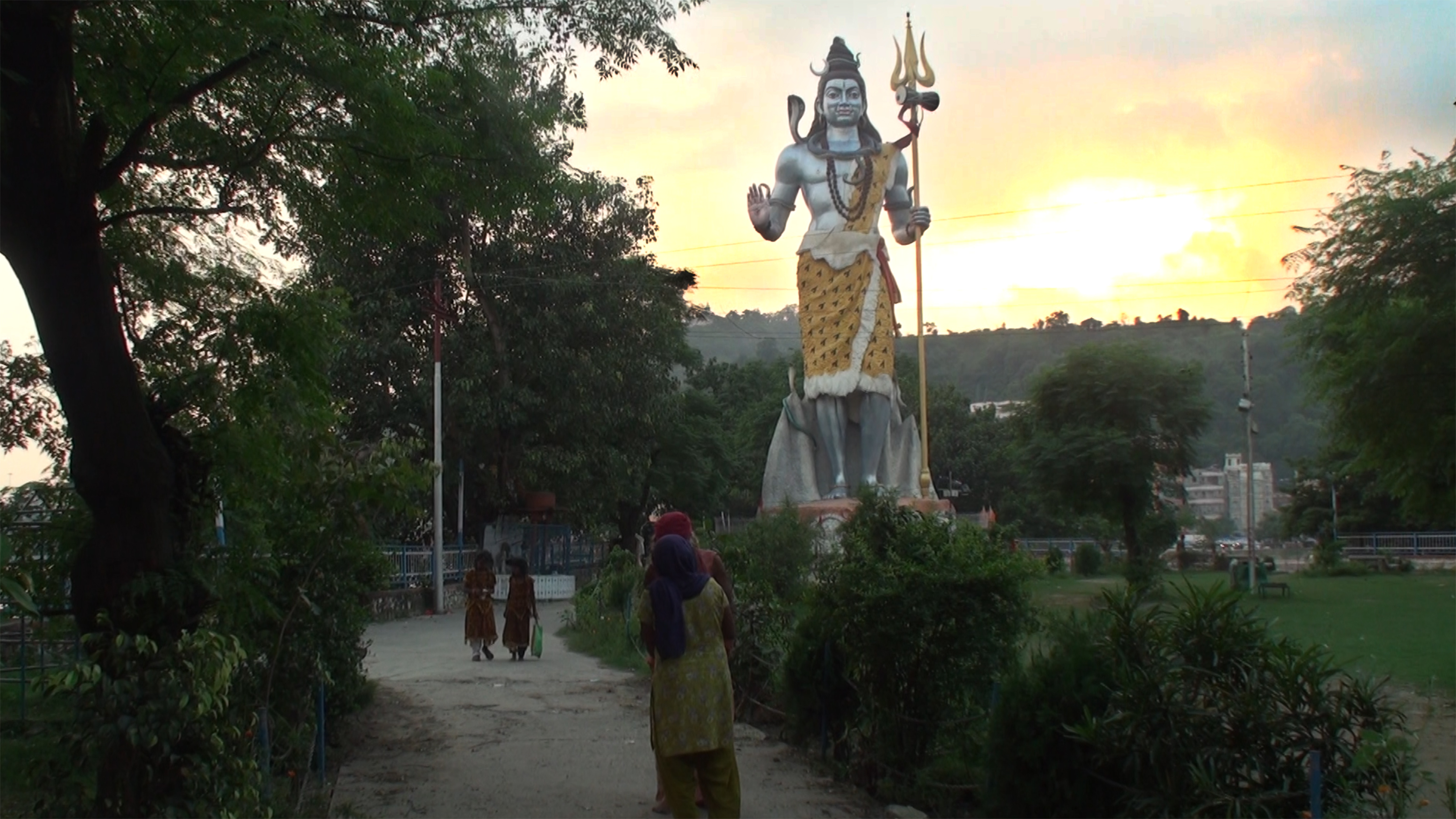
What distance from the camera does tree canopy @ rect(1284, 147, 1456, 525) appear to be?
11.8m

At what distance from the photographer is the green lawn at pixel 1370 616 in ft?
40.1

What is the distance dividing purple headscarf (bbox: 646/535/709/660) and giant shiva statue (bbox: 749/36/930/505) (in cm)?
1165

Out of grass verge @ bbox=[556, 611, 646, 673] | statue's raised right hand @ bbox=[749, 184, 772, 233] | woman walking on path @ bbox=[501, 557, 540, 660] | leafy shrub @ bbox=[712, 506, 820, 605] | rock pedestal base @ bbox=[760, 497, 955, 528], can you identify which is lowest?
grass verge @ bbox=[556, 611, 646, 673]

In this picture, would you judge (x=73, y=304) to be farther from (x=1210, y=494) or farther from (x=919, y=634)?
(x=1210, y=494)

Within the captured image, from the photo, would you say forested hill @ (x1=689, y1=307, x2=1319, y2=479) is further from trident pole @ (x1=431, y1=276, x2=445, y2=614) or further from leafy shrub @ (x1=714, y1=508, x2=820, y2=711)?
trident pole @ (x1=431, y1=276, x2=445, y2=614)

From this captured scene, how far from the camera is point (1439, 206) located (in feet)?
38.7

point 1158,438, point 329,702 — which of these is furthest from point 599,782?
point 1158,438

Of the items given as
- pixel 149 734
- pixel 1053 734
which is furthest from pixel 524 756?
pixel 1053 734

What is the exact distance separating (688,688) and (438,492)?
1932 centimetres

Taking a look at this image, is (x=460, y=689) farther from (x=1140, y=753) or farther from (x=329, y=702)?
(x=1140, y=753)

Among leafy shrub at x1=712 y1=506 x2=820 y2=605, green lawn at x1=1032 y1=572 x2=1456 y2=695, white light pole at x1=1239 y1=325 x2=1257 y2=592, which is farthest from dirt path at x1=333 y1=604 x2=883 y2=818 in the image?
white light pole at x1=1239 y1=325 x2=1257 y2=592

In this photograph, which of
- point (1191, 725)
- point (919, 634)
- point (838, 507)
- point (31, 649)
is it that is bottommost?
point (31, 649)

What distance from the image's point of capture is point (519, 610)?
14.8 meters

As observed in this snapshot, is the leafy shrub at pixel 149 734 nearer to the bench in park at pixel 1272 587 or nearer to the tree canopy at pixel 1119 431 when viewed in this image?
the bench in park at pixel 1272 587
